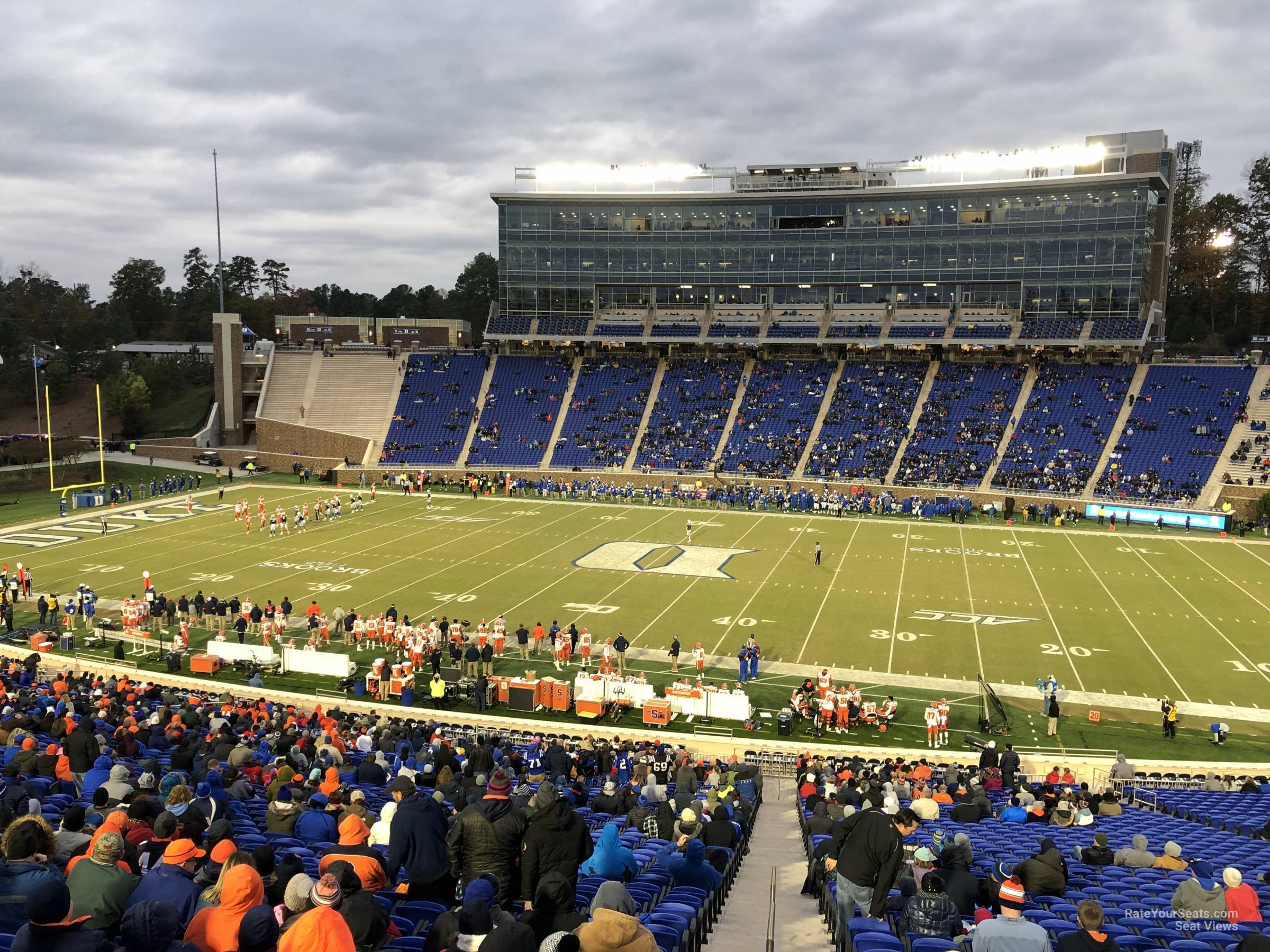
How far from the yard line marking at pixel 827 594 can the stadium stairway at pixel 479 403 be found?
87.9 feet

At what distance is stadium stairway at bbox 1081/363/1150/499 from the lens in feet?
156

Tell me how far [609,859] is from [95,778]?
5894 millimetres

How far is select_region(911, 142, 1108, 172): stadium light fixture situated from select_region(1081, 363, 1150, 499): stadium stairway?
1038 centimetres

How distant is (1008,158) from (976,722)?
49.7m

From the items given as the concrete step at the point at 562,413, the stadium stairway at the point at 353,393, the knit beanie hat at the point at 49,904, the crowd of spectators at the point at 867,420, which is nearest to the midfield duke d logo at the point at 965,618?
the crowd of spectators at the point at 867,420

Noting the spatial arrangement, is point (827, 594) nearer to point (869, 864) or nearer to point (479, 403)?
point (869, 864)

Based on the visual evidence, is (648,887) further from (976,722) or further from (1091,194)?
(1091,194)

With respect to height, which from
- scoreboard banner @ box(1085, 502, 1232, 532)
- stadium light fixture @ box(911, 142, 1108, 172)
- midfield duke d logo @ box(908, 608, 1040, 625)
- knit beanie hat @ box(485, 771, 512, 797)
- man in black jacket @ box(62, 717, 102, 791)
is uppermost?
stadium light fixture @ box(911, 142, 1108, 172)

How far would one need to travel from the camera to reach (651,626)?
2612 cm

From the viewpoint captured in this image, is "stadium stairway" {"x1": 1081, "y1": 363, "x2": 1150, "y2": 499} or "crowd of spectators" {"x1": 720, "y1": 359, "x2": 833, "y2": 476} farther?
"crowd of spectators" {"x1": 720, "y1": 359, "x2": 833, "y2": 476}

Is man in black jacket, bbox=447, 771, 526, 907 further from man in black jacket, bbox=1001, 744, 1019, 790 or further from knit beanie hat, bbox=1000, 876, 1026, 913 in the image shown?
man in black jacket, bbox=1001, 744, 1019, 790

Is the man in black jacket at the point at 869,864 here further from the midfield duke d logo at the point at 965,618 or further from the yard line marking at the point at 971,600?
the midfield duke d logo at the point at 965,618

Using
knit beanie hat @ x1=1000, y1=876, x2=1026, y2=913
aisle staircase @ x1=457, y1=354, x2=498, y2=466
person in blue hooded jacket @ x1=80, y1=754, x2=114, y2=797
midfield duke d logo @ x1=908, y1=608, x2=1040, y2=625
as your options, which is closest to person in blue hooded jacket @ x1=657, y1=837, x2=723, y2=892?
knit beanie hat @ x1=1000, y1=876, x2=1026, y2=913

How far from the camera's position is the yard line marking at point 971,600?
23203mm
